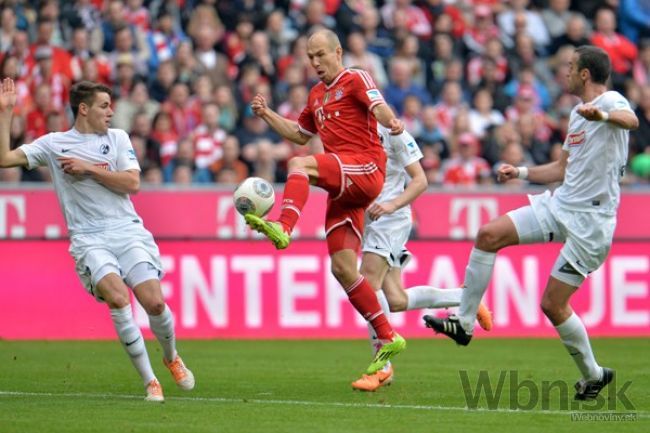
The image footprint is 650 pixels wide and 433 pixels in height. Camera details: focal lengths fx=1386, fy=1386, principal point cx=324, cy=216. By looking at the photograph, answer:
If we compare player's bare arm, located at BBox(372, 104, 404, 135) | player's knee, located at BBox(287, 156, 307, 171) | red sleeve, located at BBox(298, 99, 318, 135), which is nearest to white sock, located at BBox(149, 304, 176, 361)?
player's knee, located at BBox(287, 156, 307, 171)

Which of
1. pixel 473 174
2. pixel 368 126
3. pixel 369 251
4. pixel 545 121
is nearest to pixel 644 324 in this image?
pixel 473 174

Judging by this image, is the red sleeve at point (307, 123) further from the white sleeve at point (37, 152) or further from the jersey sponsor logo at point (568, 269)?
the jersey sponsor logo at point (568, 269)

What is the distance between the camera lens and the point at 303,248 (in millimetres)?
17359

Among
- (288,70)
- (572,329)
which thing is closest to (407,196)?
(572,329)

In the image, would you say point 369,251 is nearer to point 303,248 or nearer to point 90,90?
point 90,90

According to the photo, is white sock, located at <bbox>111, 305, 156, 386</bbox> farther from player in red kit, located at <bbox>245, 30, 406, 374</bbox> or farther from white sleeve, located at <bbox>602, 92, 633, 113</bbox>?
white sleeve, located at <bbox>602, 92, 633, 113</bbox>

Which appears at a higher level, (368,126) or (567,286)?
(368,126)

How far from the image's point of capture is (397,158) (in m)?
12.1

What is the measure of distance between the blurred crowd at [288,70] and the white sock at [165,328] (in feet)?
28.2

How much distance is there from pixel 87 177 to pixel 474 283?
305 cm

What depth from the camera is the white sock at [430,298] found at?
12750 mm

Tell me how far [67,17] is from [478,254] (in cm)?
1197

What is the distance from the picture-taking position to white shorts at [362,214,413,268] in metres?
12.3

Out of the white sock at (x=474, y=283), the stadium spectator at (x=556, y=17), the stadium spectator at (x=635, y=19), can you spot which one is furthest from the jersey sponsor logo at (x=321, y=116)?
the stadium spectator at (x=635, y=19)
